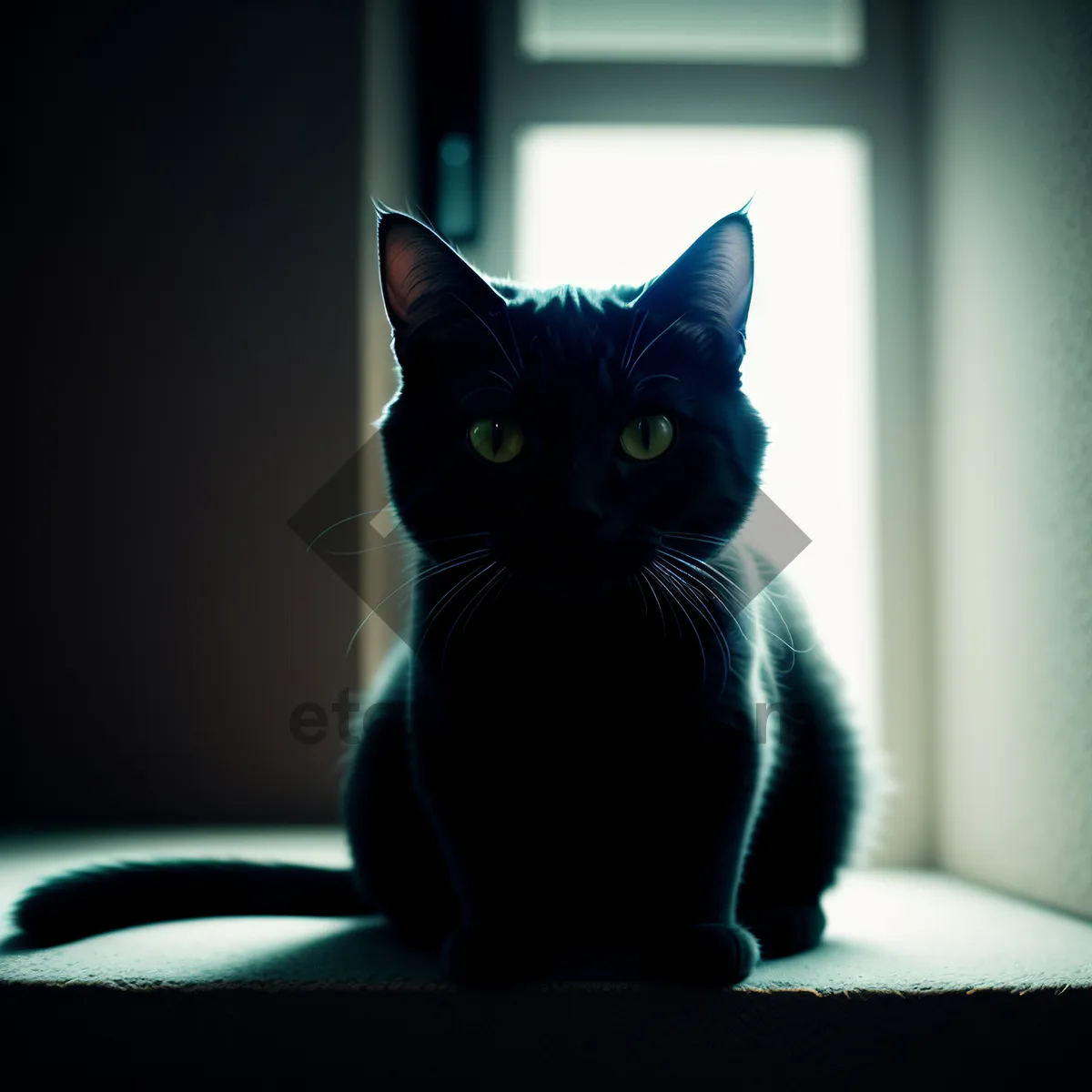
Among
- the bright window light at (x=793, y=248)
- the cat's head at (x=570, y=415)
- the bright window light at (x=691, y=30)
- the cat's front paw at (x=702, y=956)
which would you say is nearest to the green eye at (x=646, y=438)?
the cat's head at (x=570, y=415)

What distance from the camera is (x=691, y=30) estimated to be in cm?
152

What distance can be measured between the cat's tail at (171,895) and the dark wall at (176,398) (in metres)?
0.45

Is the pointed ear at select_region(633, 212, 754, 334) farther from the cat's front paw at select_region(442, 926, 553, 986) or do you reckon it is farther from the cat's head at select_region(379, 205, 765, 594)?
the cat's front paw at select_region(442, 926, 553, 986)

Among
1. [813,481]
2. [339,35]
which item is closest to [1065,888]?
[813,481]

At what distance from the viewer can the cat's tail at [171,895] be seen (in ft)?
2.68

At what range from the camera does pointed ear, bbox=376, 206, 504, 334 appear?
757 mm

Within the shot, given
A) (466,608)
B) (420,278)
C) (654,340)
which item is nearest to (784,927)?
(466,608)

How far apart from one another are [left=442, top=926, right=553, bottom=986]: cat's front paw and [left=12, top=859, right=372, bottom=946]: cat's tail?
0.83 feet

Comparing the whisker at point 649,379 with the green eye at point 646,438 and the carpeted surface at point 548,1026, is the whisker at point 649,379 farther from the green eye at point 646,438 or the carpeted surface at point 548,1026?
the carpeted surface at point 548,1026

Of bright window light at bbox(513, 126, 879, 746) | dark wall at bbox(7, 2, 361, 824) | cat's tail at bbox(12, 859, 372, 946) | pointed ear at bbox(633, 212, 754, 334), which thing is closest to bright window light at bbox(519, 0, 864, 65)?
bright window light at bbox(513, 126, 879, 746)

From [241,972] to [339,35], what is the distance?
1311mm

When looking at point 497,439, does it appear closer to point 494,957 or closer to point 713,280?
point 713,280

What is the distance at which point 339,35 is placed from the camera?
142cm

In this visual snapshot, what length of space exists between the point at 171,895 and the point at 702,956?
20.6 inches
